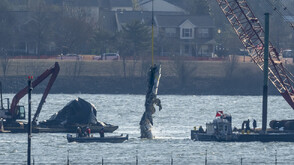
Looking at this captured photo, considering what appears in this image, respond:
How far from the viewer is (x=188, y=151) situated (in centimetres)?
10238

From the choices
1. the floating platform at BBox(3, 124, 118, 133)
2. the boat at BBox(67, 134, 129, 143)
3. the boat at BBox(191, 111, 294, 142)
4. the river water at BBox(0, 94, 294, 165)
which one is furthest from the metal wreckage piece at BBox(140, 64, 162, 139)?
the floating platform at BBox(3, 124, 118, 133)

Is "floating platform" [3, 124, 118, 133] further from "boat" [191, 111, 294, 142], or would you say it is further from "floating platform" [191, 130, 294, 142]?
"floating platform" [191, 130, 294, 142]

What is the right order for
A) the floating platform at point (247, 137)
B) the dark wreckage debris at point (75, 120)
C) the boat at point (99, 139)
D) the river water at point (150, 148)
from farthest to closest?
the dark wreckage debris at point (75, 120)
the floating platform at point (247, 137)
the boat at point (99, 139)
the river water at point (150, 148)

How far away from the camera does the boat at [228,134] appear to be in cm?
10812

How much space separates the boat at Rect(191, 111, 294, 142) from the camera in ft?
355

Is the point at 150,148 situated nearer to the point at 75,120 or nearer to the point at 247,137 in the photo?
the point at 247,137

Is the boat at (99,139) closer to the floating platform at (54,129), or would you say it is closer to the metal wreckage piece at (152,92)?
the metal wreckage piece at (152,92)

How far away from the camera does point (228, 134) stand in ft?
355

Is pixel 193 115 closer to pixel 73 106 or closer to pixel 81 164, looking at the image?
pixel 73 106

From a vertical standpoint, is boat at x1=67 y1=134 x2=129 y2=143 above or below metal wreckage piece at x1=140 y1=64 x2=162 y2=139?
below

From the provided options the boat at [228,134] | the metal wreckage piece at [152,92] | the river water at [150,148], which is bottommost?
the river water at [150,148]

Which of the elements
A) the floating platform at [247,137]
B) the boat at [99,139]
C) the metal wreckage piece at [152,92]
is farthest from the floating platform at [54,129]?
the floating platform at [247,137]

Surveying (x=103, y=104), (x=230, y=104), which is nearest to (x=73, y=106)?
(x=103, y=104)

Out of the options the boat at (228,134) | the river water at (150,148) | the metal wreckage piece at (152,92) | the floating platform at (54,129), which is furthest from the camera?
the floating platform at (54,129)
